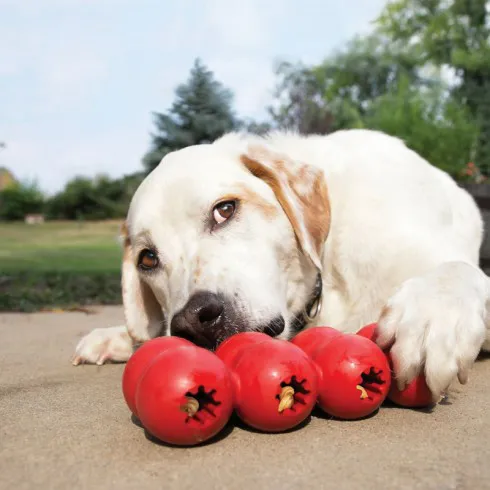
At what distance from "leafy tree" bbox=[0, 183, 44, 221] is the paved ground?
882 centimetres

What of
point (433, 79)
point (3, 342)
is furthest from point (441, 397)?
point (433, 79)

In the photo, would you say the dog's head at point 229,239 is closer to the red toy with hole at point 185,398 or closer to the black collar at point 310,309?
the black collar at point 310,309

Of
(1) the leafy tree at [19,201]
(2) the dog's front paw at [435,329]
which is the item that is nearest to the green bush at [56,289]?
(1) the leafy tree at [19,201]

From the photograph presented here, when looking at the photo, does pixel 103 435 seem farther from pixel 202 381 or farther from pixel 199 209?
pixel 199 209

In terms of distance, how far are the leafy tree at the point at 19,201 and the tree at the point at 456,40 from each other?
2317 centimetres

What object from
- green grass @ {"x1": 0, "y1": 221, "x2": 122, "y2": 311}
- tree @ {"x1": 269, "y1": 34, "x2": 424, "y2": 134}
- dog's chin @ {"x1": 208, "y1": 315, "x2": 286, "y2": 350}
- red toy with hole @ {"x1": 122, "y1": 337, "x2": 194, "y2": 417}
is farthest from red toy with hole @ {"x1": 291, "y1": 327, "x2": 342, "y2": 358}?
tree @ {"x1": 269, "y1": 34, "x2": 424, "y2": 134}

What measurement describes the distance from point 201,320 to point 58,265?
707 cm

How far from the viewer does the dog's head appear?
236 centimetres

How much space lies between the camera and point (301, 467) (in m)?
1.44

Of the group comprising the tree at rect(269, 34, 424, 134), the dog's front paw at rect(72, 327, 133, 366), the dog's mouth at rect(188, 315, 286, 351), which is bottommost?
the dog's front paw at rect(72, 327, 133, 366)

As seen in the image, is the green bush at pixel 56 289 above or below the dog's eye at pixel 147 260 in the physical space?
below

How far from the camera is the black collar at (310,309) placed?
297cm

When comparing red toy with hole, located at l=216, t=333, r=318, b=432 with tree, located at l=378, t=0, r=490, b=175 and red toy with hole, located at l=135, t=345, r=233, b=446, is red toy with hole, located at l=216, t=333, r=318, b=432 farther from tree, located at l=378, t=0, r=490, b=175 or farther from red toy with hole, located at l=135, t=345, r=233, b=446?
tree, located at l=378, t=0, r=490, b=175

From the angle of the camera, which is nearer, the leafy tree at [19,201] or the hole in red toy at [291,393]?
→ the hole in red toy at [291,393]
